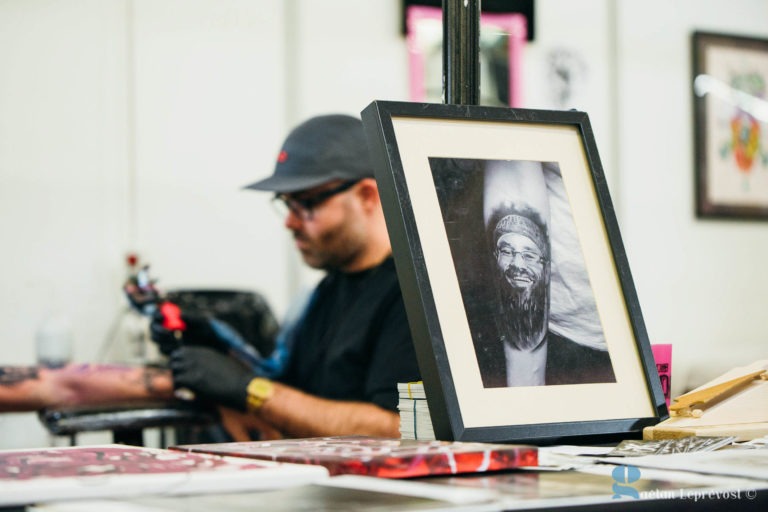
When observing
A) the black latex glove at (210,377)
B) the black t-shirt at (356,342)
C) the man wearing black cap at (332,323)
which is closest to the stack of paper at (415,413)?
the black t-shirt at (356,342)

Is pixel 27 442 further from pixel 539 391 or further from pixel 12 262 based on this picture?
pixel 539 391

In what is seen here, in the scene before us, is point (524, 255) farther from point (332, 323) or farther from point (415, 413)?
point (332, 323)

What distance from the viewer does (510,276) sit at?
3.35 feet

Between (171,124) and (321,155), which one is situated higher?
(171,124)

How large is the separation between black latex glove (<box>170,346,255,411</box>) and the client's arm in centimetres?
17

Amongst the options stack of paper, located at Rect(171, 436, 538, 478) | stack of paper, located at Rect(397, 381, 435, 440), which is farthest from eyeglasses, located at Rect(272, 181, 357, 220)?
stack of paper, located at Rect(171, 436, 538, 478)

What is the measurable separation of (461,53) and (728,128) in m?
4.39

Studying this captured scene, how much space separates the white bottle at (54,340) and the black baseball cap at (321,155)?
180cm

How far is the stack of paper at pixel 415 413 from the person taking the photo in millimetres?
1002

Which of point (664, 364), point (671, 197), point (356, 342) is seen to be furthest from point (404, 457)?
point (671, 197)

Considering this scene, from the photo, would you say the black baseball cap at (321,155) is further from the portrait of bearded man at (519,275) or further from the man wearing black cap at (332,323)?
the portrait of bearded man at (519,275)

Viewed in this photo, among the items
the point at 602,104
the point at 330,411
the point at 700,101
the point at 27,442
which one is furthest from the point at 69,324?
the point at 700,101

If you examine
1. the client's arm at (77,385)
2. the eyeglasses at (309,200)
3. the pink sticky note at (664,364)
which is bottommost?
the client's arm at (77,385)

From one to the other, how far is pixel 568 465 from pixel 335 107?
3.79 meters
